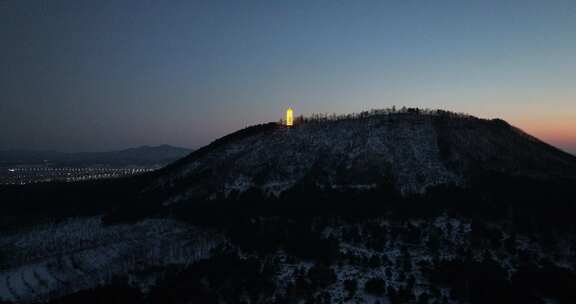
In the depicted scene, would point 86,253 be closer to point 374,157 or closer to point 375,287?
point 375,287

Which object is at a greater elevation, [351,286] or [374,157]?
[374,157]

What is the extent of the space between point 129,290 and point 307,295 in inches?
468

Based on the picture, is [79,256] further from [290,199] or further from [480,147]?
[480,147]

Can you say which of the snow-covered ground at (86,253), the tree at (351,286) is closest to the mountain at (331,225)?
the tree at (351,286)

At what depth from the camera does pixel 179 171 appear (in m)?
64.6

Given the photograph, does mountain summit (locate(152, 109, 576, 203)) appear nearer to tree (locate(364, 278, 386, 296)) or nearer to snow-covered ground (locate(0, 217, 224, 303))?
snow-covered ground (locate(0, 217, 224, 303))

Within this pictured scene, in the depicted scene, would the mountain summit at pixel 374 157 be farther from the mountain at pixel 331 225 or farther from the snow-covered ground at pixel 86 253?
the snow-covered ground at pixel 86 253

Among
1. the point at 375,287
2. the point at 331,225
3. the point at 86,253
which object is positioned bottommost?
the point at 86,253

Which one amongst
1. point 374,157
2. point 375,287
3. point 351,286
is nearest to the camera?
point 375,287

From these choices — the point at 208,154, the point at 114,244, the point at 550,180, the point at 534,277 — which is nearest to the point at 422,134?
the point at 550,180

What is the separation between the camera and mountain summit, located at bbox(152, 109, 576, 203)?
44.5 metres

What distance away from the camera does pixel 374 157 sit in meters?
49.0

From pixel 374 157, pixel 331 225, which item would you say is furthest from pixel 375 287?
pixel 374 157

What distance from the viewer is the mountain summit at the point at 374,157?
1751 inches
